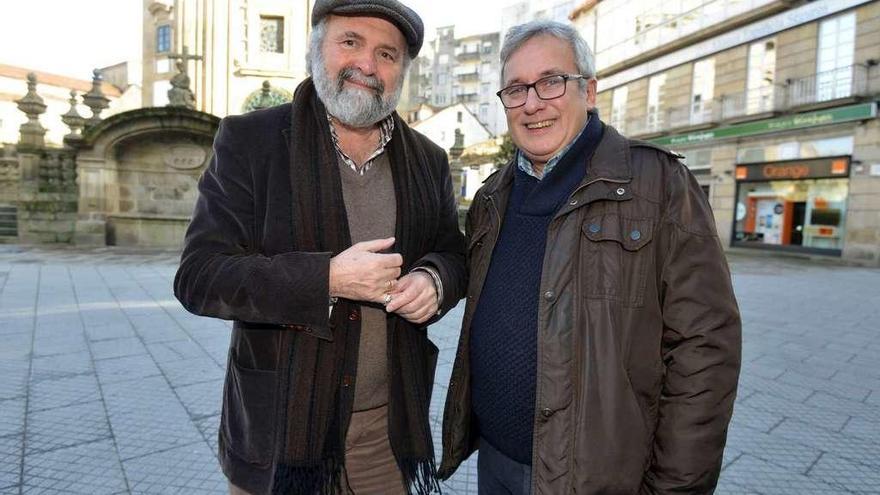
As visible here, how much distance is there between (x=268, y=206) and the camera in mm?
1714

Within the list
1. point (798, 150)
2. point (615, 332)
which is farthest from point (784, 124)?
point (615, 332)

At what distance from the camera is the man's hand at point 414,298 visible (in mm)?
1689

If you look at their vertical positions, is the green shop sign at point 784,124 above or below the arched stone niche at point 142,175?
above

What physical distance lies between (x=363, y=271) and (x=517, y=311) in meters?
0.51

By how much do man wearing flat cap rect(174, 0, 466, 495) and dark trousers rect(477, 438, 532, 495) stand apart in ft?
0.63

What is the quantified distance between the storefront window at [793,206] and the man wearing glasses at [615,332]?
19996mm

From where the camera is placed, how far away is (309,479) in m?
1.76

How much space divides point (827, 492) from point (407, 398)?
2523 millimetres

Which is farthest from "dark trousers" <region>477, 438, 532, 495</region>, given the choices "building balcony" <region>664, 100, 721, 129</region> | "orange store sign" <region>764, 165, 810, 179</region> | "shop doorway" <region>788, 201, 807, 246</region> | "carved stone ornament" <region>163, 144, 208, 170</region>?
"building balcony" <region>664, 100, 721, 129</region>

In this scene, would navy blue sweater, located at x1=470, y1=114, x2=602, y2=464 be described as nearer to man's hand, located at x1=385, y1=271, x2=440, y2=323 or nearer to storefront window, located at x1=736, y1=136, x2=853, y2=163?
man's hand, located at x1=385, y1=271, x2=440, y2=323

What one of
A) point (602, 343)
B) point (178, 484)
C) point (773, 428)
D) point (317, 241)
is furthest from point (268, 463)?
point (773, 428)

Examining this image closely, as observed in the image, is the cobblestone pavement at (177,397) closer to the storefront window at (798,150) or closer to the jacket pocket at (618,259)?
the jacket pocket at (618,259)

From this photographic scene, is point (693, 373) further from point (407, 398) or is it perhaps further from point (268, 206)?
point (268, 206)

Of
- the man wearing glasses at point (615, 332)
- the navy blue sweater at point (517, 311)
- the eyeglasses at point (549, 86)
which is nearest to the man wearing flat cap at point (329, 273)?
the navy blue sweater at point (517, 311)
